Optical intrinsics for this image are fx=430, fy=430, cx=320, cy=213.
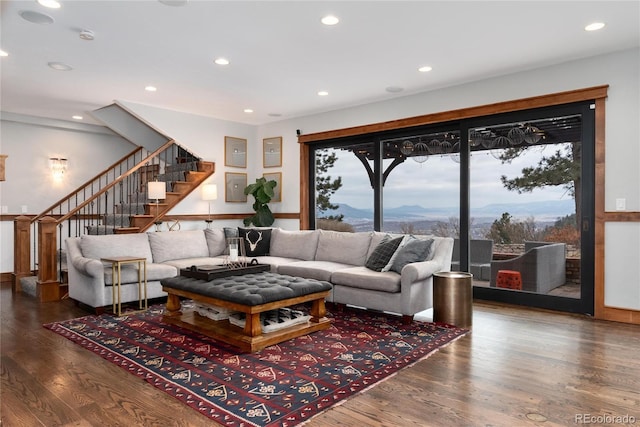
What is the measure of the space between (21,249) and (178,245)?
2.57m

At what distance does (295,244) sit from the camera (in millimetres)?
6125

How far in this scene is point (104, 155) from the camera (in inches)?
337

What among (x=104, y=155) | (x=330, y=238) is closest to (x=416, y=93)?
(x=330, y=238)

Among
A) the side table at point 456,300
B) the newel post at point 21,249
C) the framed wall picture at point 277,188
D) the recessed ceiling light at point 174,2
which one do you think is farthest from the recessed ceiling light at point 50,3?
the framed wall picture at point 277,188

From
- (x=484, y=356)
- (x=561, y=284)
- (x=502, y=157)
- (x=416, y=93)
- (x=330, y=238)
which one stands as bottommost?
(x=484, y=356)

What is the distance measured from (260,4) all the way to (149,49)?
5.11 feet

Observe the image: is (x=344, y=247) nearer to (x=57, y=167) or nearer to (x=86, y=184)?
(x=86, y=184)

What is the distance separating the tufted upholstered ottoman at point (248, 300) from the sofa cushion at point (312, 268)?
81cm

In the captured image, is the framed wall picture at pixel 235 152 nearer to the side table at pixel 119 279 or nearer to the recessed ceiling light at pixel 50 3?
the side table at pixel 119 279

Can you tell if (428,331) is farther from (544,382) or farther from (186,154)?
(186,154)

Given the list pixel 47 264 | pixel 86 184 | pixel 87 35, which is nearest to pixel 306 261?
pixel 47 264

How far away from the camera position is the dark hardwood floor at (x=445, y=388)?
7.66 feet

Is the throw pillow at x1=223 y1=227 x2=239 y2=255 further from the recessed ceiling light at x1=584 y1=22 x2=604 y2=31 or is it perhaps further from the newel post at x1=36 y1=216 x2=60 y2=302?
the recessed ceiling light at x1=584 y1=22 x2=604 y2=31

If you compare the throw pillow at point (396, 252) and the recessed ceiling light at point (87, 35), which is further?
the throw pillow at point (396, 252)
